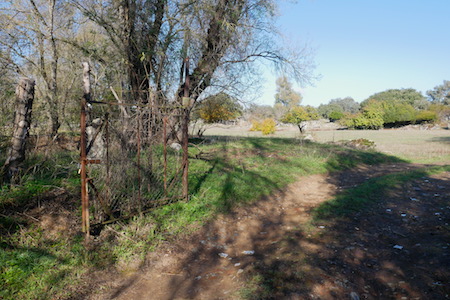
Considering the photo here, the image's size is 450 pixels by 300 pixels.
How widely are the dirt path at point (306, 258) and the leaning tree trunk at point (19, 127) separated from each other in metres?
3.10

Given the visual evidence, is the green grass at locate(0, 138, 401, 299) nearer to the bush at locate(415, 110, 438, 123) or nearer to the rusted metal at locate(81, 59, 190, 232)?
the rusted metal at locate(81, 59, 190, 232)

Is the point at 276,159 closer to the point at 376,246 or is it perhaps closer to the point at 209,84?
the point at 209,84

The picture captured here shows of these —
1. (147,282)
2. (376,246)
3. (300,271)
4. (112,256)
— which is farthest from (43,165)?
(376,246)

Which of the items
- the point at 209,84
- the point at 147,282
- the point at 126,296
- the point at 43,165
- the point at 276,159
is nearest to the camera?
the point at 126,296

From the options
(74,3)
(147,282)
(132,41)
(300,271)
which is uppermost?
(74,3)

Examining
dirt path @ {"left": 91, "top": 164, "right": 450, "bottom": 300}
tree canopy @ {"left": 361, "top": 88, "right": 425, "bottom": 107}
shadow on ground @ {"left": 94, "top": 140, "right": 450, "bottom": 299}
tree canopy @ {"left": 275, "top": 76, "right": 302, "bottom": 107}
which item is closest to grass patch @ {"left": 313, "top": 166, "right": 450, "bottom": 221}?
shadow on ground @ {"left": 94, "top": 140, "right": 450, "bottom": 299}

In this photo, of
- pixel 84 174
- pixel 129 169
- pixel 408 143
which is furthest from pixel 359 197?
pixel 408 143

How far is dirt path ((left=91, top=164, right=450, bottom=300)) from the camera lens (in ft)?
10.8

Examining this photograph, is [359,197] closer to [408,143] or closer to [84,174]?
[84,174]

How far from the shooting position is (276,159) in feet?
37.0

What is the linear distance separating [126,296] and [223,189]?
395 cm

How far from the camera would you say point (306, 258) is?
159 inches

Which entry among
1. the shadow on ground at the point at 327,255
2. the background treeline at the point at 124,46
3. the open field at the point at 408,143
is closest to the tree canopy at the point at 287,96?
the open field at the point at 408,143

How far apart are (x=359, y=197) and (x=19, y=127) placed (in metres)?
7.33
